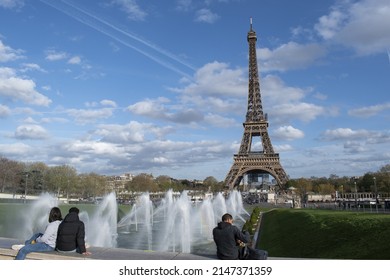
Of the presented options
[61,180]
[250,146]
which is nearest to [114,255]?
[250,146]

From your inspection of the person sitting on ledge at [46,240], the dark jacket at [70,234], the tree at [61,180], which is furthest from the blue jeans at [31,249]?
the tree at [61,180]

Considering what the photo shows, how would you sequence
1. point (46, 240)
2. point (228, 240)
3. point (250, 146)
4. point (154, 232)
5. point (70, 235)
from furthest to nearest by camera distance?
point (250, 146) → point (154, 232) → point (46, 240) → point (70, 235) → point (228, 240)

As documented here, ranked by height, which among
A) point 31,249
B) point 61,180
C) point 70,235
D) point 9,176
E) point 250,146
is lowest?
point 31,249

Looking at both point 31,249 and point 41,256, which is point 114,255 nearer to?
point 41,256

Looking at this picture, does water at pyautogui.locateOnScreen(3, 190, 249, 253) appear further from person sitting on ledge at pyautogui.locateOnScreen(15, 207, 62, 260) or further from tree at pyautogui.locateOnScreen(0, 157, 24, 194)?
tree at pyautogui.locateOnScreen(0, 157, 24, 194)

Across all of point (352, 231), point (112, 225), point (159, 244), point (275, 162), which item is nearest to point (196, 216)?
point (112, 225)

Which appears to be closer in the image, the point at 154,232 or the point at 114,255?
the point at 114,255
